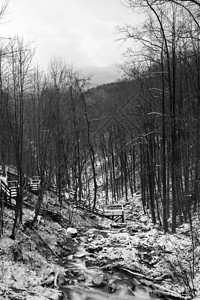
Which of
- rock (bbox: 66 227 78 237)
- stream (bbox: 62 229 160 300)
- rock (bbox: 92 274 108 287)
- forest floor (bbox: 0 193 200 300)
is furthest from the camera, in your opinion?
rock (bbox: 66 227 78 237)

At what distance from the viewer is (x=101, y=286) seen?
9.54 meters

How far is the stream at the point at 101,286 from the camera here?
8.87 metres

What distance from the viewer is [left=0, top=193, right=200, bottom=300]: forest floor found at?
861 centimetres

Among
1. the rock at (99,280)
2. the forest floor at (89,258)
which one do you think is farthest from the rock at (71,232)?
the rock at (99,280)

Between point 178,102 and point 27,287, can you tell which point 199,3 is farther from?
point 178,102

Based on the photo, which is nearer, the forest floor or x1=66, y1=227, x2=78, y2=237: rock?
the forest floor

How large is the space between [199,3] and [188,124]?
1035cm

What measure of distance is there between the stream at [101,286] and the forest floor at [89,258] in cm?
17

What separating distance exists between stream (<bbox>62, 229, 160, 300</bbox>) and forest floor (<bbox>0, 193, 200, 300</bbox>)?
17 cm

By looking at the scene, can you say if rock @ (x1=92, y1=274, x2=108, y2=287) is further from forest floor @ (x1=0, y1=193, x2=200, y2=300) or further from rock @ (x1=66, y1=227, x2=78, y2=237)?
rock @ (x1=66, y1=227, x2=78, y2=237)

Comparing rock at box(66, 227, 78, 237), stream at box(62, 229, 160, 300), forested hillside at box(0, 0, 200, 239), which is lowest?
rock at box(66, 227, 78, 237)

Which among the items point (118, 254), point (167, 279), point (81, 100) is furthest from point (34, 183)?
point (167, 279)

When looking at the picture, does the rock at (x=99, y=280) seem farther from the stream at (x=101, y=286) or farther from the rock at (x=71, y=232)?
the rock at (x=71, y=232)

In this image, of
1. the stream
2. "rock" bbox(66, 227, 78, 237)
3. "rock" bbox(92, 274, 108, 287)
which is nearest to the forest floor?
"rock" bbox(66, 227, 78, 237)
